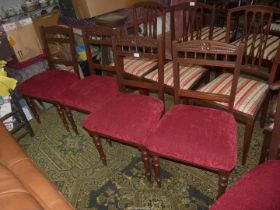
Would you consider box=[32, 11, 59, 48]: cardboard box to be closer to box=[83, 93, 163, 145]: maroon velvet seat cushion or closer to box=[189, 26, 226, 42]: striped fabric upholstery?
box=[83, 93, 163, 145]: maroon velvet seat cushion

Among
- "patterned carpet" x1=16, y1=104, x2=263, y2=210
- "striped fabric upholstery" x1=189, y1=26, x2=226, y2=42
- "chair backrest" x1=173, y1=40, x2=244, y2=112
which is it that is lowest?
"patterned carpet" x1=16, y1=104, x2=263, y2=210

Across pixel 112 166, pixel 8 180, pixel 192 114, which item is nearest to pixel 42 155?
pixel 112 166

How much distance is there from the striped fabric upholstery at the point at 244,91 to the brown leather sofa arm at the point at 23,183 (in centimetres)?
121

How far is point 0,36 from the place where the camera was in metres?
2.46

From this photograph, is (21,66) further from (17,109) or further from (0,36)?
(17,109)

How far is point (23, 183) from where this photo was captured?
124 centimetres

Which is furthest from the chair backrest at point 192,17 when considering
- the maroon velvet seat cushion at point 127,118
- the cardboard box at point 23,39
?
the cardboard box at point 23,39

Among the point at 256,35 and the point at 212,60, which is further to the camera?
the point at 256,35

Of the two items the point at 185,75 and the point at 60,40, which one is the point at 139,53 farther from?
the point at 60,40

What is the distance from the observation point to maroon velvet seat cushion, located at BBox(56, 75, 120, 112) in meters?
1.92

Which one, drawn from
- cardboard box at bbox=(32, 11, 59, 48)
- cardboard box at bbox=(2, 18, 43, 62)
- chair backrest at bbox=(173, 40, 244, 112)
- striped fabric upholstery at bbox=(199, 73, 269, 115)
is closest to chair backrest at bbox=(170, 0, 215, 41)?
striped fabric upholstery at bbox=(199, 73, 269, 115)

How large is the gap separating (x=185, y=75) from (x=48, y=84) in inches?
48.0

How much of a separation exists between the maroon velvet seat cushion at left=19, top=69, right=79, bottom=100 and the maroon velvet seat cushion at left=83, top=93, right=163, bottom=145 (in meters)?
0.57

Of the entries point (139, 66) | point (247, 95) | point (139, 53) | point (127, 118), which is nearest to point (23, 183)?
point (127, 118)
